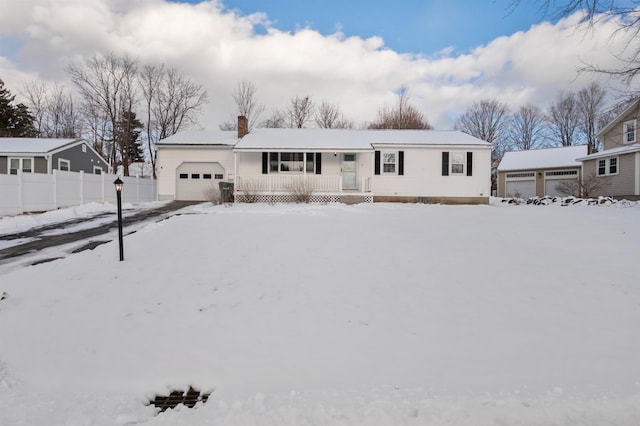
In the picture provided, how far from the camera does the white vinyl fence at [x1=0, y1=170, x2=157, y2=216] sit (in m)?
12.2

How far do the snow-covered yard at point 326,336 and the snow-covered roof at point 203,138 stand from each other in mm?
14255

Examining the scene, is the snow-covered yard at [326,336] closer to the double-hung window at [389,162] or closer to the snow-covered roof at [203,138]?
the double-hung window at [389,162]

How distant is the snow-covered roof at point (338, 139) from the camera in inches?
676

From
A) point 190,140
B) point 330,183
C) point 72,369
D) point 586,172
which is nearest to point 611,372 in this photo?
point 72,369

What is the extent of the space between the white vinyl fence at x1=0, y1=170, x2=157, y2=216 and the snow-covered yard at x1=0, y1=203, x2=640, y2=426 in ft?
29.3

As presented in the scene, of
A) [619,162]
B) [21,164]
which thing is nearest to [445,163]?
[619,162]

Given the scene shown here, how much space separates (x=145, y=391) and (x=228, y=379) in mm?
657

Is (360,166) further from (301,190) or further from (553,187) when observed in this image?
(553,187)

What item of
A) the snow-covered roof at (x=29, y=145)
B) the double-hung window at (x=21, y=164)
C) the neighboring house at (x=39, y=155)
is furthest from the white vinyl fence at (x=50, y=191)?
the double-hung window at (x=21, y=164)

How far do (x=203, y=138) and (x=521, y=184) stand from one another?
1079 inches

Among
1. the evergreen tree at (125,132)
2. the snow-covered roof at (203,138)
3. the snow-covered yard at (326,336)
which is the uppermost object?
the evergreen tree at (125,132)

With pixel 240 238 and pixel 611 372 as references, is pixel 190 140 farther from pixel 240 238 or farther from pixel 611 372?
pixel 611 372

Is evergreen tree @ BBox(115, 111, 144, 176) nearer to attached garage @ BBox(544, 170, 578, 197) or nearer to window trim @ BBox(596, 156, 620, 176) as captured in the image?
attached garage @ BBox(544, 170, 578, 197)

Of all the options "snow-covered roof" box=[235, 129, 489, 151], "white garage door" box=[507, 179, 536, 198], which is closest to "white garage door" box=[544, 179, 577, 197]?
"white garage door" box=[507, 179, 536, 198]
